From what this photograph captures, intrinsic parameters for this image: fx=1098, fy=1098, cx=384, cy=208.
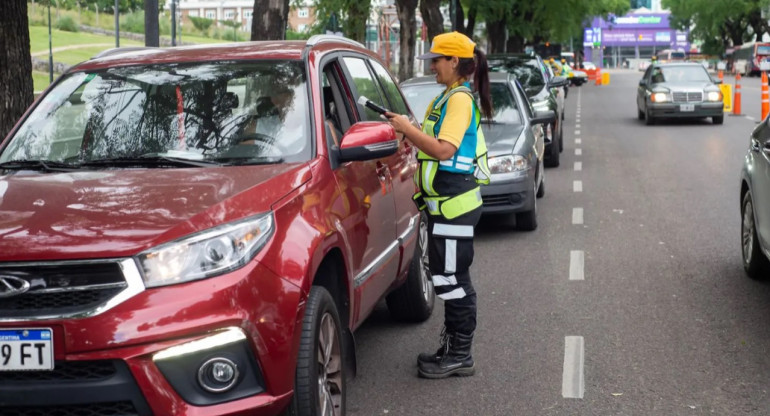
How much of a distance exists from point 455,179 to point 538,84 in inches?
479

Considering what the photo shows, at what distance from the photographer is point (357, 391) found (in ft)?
18.7

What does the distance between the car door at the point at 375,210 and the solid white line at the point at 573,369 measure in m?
1.06

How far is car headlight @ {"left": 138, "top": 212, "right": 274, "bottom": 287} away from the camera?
3.76 meters

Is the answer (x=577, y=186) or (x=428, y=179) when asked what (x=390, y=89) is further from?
(x=577, y=186)

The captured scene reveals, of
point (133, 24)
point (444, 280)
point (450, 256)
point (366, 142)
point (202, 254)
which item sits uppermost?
point (133, 24)

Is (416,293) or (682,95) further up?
(682,95)

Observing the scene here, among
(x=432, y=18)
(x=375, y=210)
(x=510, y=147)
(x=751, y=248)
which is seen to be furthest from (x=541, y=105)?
(x=432, y=18)

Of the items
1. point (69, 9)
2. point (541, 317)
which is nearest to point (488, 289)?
point (541, 317)

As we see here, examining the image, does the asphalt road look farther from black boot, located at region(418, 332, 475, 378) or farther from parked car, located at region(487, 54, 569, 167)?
parked car, located at region(487, 54, 569, 167)

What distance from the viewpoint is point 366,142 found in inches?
195

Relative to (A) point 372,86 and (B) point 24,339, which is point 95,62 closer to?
(A) point 372,86

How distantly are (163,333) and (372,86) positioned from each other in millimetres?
3042

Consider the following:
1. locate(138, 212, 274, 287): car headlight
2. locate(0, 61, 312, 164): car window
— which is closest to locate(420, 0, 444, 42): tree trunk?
locate(0, 61, 312, 164): car window

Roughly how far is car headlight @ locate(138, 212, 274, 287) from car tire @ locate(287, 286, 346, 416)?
1.41 ft
